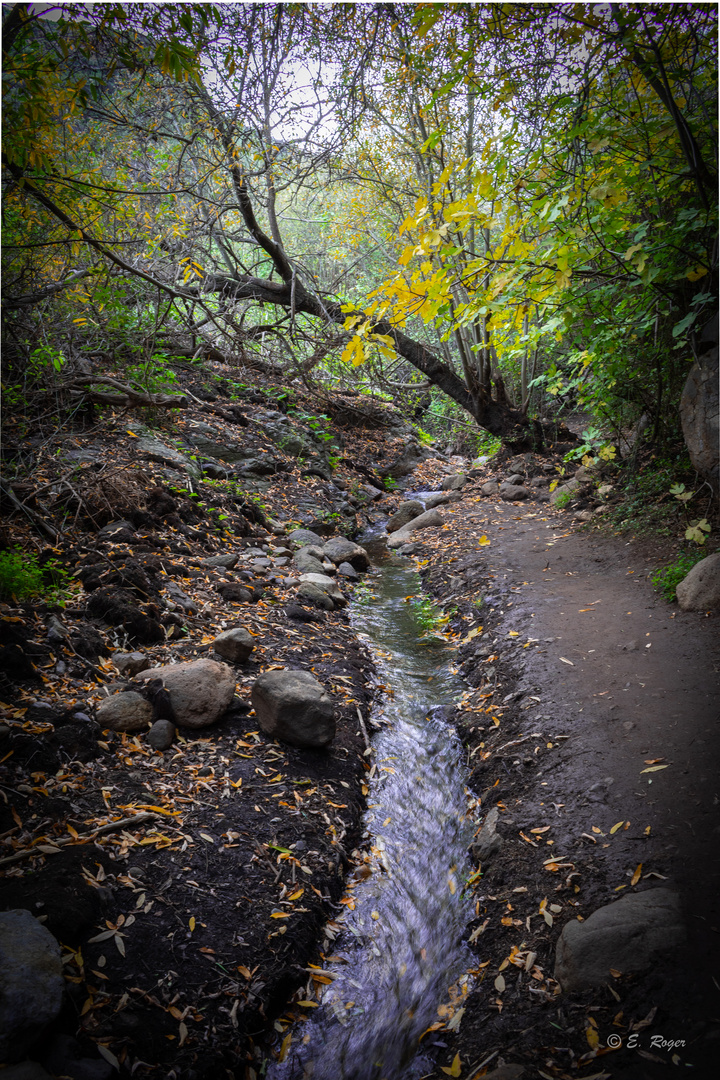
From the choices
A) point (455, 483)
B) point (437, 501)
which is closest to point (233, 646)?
point (437, 501)

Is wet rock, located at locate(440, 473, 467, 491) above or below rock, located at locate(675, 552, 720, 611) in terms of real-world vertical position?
above

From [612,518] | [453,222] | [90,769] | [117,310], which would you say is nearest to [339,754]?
[90,769]

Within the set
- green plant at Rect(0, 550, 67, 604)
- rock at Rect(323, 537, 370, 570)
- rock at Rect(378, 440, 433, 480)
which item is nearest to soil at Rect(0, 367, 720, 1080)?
green plant at Rect(0, 550, 67, 604)

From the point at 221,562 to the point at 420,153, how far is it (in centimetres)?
485

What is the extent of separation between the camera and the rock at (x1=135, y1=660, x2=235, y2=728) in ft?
11.1

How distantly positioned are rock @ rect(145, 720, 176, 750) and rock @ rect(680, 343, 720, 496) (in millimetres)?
5123

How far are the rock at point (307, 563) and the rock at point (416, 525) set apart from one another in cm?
246

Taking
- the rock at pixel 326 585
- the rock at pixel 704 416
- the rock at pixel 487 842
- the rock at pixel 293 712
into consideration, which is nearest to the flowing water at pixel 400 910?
the rock at pixel 487 842

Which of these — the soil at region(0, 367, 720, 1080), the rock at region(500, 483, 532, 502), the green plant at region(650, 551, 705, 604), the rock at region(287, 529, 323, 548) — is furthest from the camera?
the rock at region(500, 483, 532, 502)

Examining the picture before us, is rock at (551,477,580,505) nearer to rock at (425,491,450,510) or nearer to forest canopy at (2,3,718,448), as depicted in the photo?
forest canopy at (2,3,718,448)

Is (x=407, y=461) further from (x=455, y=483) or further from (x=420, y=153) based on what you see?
(x=420, y=153)

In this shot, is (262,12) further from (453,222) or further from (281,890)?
(281,890)

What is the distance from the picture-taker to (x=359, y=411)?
13.3 metres

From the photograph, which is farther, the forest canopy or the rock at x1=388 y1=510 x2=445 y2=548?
the rock at x1=388 y1=510 x2=445 y2=548
